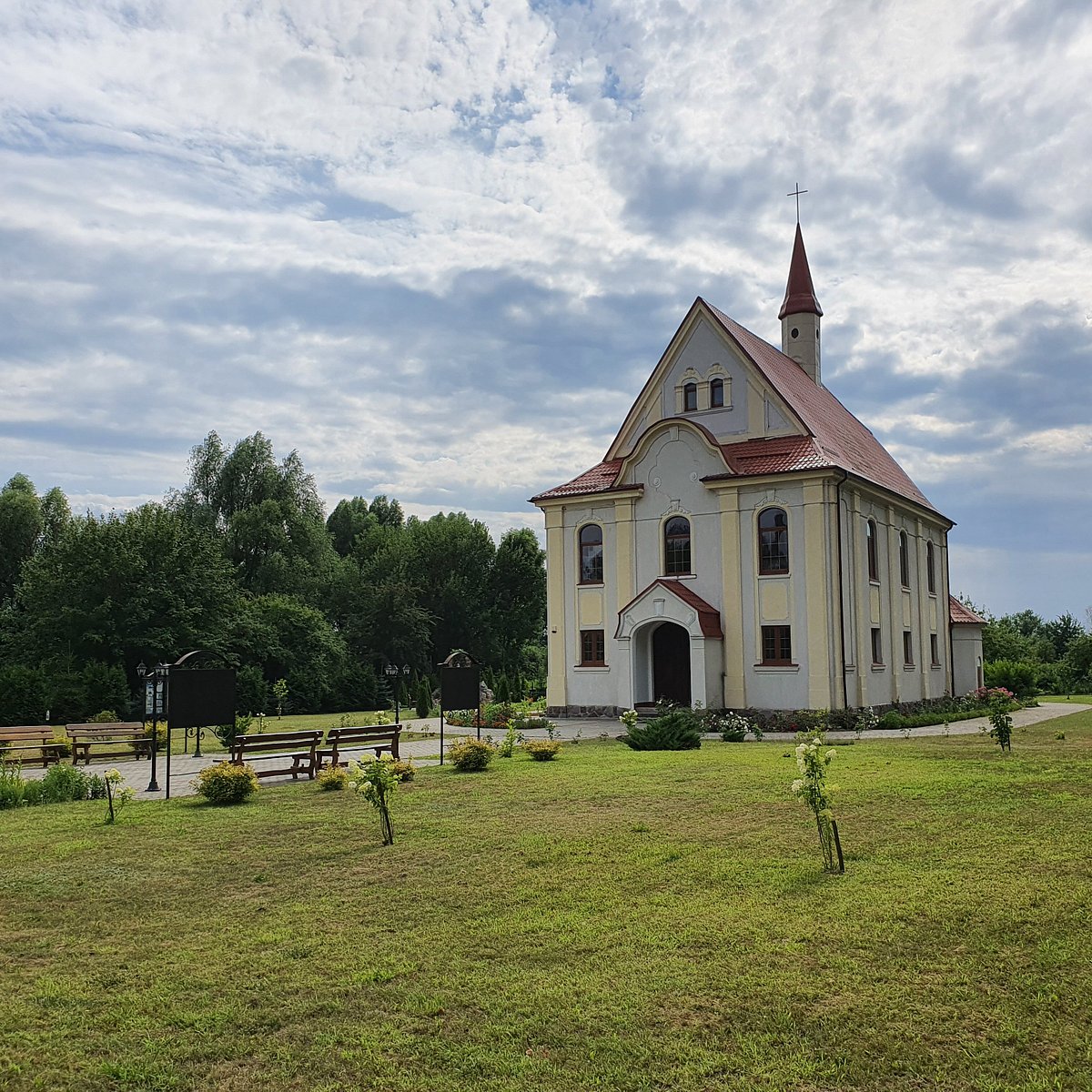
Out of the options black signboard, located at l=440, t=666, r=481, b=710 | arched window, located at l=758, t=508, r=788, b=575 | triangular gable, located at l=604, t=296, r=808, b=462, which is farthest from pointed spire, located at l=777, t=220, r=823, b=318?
black signboard, located at l=440, t=666, r=481, b=710

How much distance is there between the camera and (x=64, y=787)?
14969mm

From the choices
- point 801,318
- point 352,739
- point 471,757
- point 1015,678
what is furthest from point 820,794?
point 1015,678

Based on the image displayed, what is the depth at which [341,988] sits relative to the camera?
21.0 ft

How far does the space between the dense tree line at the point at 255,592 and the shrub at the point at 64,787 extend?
681 inches

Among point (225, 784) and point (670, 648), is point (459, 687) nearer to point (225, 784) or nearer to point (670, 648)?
point (225, 784)

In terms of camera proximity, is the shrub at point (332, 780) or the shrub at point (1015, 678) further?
the shrub at point (1015, 678)

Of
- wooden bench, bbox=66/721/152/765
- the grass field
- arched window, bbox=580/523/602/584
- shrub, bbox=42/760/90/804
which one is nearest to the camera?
the grass field

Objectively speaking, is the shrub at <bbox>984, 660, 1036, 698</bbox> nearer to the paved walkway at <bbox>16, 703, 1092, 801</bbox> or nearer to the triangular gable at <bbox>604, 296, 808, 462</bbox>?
the paved walkway at <bbox>16, 703, 1092, 801</bbox>

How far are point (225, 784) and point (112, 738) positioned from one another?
10937 mm

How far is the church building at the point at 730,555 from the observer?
1086 inches

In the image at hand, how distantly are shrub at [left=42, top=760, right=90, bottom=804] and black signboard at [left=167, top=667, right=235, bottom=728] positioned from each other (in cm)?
161

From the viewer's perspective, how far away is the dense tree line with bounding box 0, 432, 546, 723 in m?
37.3

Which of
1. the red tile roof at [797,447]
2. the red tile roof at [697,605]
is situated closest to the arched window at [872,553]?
the red tile roof at [797,447]

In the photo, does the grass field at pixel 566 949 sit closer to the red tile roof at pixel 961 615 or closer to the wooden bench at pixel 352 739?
the wooden bench at pixel 352 739
